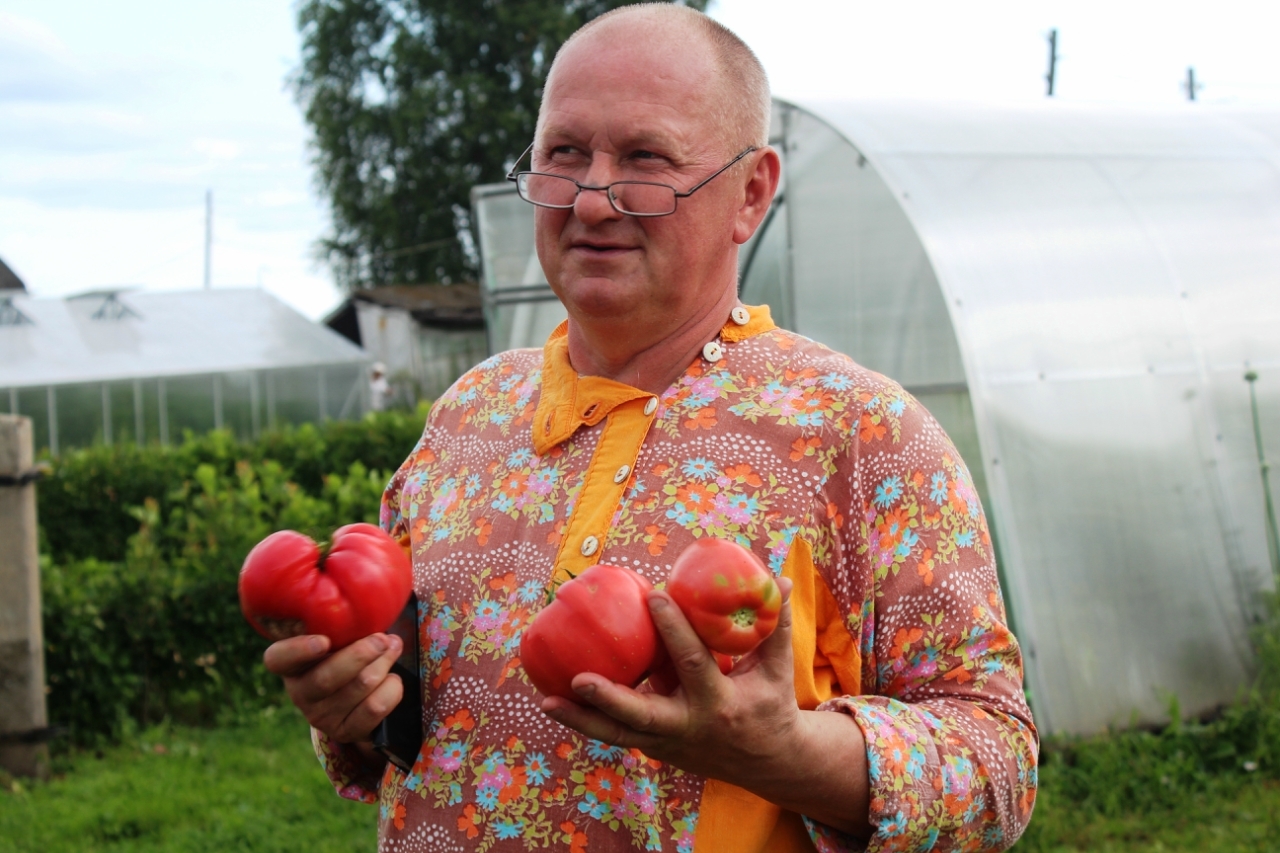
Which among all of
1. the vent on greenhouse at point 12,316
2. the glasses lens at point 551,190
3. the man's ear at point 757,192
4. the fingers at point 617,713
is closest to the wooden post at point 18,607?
the glasses lens at point 551,190

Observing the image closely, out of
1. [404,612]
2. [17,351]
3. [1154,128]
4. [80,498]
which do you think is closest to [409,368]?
[17,351]

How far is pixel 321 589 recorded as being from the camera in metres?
1.50

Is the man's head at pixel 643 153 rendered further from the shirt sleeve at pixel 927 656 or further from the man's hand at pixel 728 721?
the man's hand at pixel 728 721

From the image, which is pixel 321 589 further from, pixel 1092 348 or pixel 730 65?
pixel 1092 348

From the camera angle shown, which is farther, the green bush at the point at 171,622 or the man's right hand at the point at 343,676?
the green bush at the point at 171,622

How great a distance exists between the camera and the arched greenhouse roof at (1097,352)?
4.72m

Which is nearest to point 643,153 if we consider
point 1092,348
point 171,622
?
point 1092,348

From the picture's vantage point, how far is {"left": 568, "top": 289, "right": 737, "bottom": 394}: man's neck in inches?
62.9

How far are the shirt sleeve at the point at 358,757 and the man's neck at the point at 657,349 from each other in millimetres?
386

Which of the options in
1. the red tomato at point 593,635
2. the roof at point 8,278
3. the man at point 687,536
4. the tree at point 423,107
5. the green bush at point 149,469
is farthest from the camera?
the roof at point 8,278

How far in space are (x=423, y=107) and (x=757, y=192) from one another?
2427 cm

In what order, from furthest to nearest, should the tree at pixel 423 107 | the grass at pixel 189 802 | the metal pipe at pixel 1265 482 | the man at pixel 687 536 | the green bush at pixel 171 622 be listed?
1. the tree at pixel 423 107
2. the green bush at pixel 171 622
3. the metal pipe at pixel 1265 482
4. the grass at pixel 189 802
5. the man at pixel 687 536

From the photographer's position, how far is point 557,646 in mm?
1312

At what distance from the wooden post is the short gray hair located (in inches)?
156
